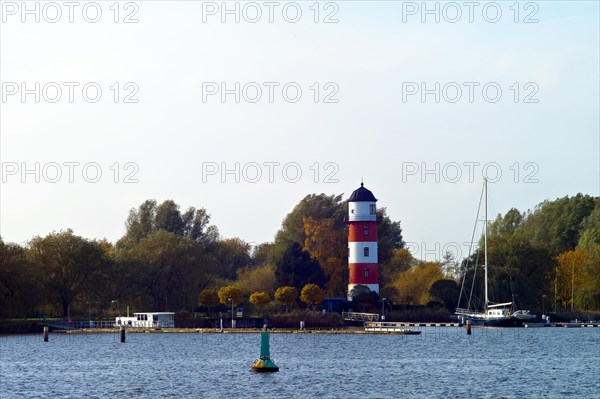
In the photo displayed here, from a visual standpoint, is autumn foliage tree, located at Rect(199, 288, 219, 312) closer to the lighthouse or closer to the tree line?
the tree line

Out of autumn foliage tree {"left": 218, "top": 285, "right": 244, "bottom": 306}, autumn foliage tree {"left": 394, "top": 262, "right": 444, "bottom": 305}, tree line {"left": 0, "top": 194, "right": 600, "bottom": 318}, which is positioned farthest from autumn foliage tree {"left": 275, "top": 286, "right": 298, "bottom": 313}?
autumn foliage tree {"left": 394, "top": 262, "right": 444, "bottom": 305}

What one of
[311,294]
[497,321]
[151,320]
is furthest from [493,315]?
[151,320]

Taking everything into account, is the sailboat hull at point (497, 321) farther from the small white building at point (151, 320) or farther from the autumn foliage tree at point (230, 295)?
the small white building at point (151, 320)

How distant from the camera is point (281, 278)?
4525 inches

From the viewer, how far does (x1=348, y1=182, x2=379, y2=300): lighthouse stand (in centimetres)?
11094

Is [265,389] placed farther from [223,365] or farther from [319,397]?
[223,365]

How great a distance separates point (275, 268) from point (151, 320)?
21739mm

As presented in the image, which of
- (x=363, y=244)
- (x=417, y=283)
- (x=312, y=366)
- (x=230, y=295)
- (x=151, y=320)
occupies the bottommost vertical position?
(x=312, y=366)

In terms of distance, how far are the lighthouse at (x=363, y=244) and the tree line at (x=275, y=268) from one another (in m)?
1.76

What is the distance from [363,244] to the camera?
111 metres

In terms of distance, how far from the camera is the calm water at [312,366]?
55.2 meters

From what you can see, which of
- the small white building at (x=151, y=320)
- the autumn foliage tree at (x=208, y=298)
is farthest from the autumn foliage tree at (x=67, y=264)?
the autumn foliage tree at (x=208, y=298)

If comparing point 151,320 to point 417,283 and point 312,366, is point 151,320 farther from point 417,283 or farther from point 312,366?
point 417,283

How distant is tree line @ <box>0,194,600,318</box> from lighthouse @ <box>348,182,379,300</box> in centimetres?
176
